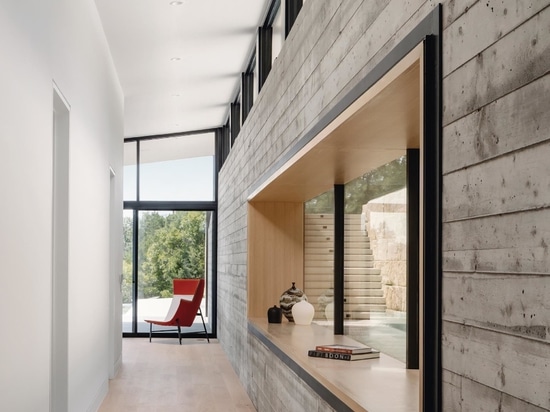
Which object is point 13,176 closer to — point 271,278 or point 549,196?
point 549,196

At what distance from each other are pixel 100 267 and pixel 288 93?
2690 millimetres

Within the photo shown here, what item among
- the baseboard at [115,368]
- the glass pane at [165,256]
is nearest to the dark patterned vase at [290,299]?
the baseboard at [115,368]

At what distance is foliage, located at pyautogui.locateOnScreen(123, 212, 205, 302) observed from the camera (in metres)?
12.7

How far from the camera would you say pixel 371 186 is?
4.87 meters

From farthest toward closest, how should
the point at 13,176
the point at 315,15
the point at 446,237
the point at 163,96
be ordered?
the point at 163,96
the point at 315,15
the point at 13,176
the point at 446,237

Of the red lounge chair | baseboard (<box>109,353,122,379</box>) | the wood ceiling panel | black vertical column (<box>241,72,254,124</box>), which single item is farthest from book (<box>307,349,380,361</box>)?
the red lounge chair

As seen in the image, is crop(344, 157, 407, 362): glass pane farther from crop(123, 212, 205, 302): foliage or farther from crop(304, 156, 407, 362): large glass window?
crop(123, 212, 205, 302): foliage

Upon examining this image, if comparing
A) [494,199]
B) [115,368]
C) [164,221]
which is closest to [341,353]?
[494,199]

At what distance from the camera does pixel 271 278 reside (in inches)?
276

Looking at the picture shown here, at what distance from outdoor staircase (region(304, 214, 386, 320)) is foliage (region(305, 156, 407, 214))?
85 millimetres

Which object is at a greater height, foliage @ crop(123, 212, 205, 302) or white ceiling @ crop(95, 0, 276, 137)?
white ceiling @ crop(95, 0, 276, 137)

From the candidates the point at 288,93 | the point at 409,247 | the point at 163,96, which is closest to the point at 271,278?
the point at 288,93

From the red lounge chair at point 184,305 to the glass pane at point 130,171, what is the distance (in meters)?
1.56

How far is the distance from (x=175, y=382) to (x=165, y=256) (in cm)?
499
